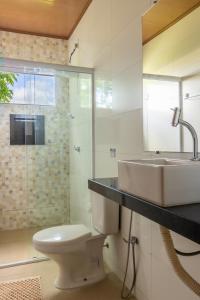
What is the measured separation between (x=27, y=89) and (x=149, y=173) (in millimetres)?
2339

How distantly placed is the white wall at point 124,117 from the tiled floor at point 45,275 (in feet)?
0.56

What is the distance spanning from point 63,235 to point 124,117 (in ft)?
3.44

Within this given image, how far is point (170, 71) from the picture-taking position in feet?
5.19

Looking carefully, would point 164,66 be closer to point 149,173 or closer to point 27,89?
point 149,173

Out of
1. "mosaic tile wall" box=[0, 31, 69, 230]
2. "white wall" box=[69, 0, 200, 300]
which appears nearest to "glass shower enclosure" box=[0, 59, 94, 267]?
"mosaic tile wall" box=[0, 31, 69, 230]

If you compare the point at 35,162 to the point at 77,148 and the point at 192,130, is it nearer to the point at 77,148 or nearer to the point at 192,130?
the point at 77,148

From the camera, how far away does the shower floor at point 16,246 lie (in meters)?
2.67

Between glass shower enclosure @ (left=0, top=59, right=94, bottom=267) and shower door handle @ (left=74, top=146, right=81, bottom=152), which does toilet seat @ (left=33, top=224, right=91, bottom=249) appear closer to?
glass shower enclosure @ (left=0, top=59, right=94, bottom=267)

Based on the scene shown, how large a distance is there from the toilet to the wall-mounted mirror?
71 centimetres

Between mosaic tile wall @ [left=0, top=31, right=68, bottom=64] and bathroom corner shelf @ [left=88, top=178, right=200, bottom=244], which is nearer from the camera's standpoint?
bathroom corner shelf @ [left=88, top=178, right=200, bottom=244]

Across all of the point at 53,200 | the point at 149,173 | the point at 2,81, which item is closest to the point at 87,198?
the point at 53,200

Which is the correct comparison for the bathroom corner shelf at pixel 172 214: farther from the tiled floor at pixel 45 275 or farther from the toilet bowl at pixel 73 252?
the tiled floor at pixel 45 275

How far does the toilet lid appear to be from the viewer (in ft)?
6.39

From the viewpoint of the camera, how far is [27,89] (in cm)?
303
